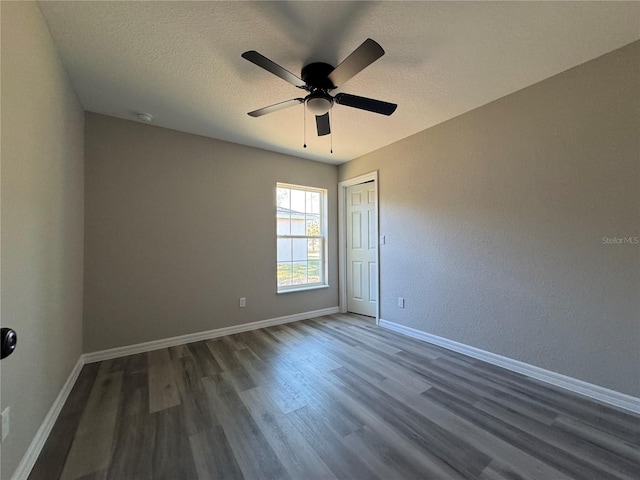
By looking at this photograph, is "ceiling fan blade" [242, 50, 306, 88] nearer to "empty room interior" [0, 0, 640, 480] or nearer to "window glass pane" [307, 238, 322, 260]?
"empty room interior" [0, 0, 640, 480]

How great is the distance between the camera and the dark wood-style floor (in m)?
1.32

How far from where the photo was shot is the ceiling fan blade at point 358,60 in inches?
53.4

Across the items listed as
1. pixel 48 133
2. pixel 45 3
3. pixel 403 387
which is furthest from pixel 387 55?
pixel 403 387

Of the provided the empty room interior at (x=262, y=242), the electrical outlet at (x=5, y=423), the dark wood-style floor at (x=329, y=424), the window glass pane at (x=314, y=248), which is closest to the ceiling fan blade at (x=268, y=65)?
the empty room interior at (x=262, y=242)

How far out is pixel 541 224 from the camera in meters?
2.17

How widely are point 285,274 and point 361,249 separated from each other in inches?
50.1

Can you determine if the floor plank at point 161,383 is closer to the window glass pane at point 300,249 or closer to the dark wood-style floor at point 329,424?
the dark wood-style floor at point 329,424

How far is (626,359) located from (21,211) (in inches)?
151

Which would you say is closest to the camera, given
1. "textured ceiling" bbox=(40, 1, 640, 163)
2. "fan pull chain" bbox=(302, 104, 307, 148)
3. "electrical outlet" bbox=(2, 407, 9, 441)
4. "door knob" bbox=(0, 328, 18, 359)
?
"door knob" bbox=(0, 328, 18, 359)

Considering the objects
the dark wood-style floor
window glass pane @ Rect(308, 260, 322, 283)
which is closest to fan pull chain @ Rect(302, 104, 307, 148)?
window glass pane @ Rect(308, 260, 322, 283)

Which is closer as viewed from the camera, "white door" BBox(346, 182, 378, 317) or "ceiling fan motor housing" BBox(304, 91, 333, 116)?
"ceiling fan motor housing" BBox(304, 91, 333, 116)

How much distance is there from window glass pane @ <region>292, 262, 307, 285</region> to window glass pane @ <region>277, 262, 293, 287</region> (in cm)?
7

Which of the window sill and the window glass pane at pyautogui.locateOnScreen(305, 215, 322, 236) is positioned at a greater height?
the window glass pane at pyautogui.locateOnScreen(305, 215, 322, 236)

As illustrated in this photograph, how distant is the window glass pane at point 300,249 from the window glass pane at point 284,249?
0.09 m
